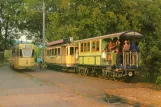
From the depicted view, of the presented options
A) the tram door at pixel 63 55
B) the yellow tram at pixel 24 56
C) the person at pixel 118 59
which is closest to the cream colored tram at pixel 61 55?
the tram door at pixel 63 55

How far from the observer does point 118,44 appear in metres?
22.4

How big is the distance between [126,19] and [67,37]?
274 inches

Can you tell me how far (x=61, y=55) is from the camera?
35031 mm

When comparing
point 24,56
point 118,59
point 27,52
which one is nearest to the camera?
point 118,59

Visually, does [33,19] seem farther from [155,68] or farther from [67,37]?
[155,68]

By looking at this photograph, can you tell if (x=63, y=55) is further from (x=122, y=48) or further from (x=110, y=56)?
(x=122, y=48)

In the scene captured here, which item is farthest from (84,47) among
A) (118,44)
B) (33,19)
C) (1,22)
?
(1,22)

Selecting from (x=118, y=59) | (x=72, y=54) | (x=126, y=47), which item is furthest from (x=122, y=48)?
(x=72, y=54)

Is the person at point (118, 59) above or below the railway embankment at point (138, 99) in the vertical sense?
above

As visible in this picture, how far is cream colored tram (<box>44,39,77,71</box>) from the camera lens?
3300cm

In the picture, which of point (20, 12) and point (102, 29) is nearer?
point (102, 29)

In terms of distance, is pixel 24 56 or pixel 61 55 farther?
pixel 61 55

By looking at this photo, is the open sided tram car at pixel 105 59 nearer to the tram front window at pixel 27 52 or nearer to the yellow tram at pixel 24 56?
the yellow tram at pixel 24 56

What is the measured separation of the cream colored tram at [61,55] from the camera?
33.0 metres
